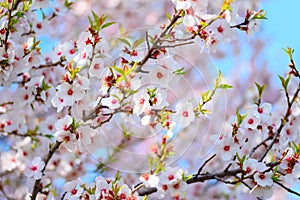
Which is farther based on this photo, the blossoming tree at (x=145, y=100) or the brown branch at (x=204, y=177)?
the brown branch at (x=204, y=177)

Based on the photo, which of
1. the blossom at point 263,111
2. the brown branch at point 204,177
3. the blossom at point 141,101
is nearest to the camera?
the blossom at point 141,101

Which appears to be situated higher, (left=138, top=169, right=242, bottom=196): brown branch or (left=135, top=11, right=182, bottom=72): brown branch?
(left=135, top=11, right=182, bottom=72): brown branch

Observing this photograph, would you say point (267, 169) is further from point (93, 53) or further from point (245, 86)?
point (245, 86)

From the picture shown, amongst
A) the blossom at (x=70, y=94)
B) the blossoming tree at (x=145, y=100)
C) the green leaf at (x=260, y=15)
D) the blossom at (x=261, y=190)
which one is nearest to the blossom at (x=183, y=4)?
the blossoming tree at (x=145, y=100)

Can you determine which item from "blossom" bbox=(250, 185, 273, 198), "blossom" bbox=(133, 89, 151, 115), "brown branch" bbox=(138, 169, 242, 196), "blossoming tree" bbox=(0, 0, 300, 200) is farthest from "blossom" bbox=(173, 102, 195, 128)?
"blossom" bbox=(250, 185, 273, 198)

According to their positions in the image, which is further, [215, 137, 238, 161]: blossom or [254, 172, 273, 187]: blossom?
[215, 137, 238, 161]: blossom

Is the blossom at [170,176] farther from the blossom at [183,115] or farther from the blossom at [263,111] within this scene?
the blossom at [263,111]

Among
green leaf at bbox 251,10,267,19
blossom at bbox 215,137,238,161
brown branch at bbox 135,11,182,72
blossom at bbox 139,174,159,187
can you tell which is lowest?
blossom at bbox 139,174,159,187

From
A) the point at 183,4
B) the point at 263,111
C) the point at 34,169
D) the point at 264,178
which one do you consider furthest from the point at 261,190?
the point at 34,169

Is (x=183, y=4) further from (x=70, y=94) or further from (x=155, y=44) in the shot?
(x=70, y=94)

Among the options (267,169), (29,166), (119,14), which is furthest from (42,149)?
(119,14)

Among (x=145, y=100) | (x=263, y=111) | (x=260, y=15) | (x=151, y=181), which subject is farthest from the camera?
(x=263, y=111)

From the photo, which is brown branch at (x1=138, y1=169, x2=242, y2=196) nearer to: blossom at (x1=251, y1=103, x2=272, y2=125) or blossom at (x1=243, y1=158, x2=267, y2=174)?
blossom at (x1=243, y1=158, x2=267, y2=174)

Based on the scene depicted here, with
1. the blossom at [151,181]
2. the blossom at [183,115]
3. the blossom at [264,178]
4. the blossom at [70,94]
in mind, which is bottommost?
the blossom at [151,181]
